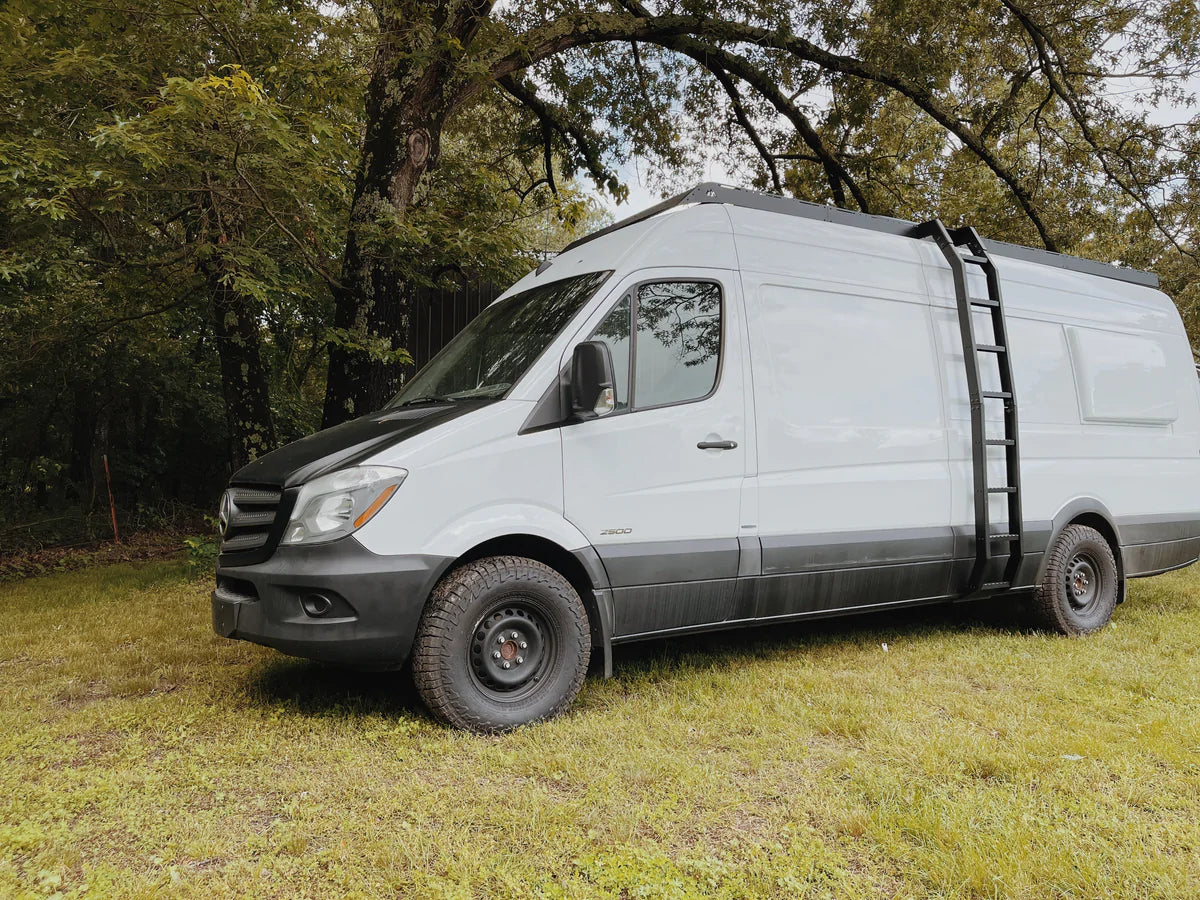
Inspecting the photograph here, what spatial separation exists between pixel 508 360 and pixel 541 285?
77 cm

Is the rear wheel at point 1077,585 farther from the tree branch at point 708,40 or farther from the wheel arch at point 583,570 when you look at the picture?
the tree branch at point 708,40

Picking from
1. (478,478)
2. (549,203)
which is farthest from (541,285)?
(549,203)

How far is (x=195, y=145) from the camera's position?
5.49 meters

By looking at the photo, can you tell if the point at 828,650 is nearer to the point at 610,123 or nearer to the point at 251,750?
the point at 251,750

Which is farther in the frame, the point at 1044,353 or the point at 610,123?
the point at 610,123

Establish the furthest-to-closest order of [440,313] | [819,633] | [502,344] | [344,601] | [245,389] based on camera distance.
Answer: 1. [440,313]
2. [245,389]
3. [819,633]
4. [502,344]
5. [344,601]

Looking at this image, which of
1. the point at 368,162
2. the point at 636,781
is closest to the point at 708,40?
the point at 368,162

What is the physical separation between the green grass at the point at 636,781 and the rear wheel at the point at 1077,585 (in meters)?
0.66

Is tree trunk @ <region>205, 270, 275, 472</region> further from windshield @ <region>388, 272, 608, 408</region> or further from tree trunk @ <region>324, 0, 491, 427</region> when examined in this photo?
windshield @ <region>388, 272, 608, 408</region>

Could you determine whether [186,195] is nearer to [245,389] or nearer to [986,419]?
Answer: [245,389]

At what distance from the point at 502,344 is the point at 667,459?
1.15 m

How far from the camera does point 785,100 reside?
1124 cm

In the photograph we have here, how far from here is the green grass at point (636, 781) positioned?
2518 mm

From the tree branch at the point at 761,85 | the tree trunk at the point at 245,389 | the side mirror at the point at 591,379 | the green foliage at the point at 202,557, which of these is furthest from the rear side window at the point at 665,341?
the tree branch at the point at 761,85
